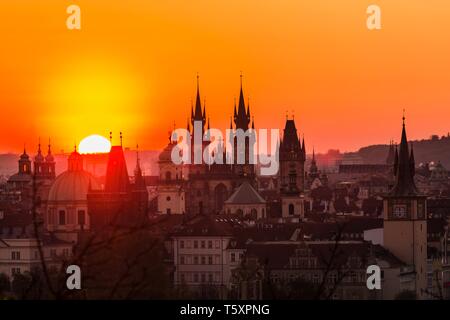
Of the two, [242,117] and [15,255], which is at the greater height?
[242,117]

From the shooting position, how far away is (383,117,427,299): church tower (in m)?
65.2

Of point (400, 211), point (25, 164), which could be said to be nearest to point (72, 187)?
point (400, 211)

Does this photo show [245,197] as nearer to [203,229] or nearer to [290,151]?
[290,151]

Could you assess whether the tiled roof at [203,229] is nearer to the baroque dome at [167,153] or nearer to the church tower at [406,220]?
the church tower at [406,220]

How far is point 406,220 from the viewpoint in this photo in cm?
6700

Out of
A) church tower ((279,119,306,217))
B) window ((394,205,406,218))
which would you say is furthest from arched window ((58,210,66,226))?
church tower ((279,119,306,217))

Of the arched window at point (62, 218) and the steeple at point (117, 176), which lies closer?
the steeple at point (117, 176)

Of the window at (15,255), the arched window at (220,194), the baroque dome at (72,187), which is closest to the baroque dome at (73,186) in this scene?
the baroque dome at (72,187)

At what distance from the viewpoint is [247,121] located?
382 ft

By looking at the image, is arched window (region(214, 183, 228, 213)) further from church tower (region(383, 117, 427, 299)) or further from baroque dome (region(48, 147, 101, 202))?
church tower (region(383, 117, 427, 299))

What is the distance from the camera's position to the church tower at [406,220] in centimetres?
6525

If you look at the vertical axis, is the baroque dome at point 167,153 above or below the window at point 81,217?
above

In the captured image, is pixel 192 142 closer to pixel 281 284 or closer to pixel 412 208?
pixel 412 208
